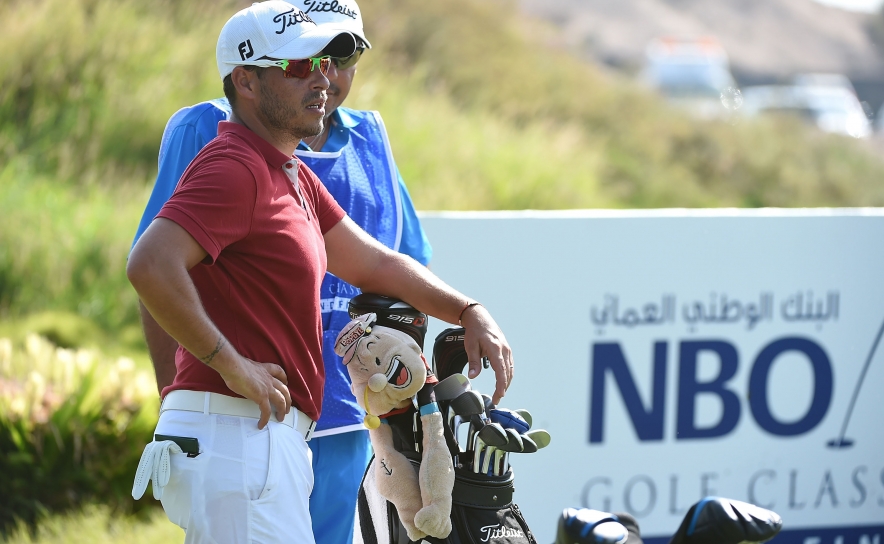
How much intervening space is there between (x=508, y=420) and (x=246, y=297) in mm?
660

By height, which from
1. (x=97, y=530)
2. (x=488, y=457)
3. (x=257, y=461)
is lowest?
(x=97, y=530)

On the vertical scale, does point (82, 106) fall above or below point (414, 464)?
above

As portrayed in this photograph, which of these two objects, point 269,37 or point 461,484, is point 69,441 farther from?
point 269,37

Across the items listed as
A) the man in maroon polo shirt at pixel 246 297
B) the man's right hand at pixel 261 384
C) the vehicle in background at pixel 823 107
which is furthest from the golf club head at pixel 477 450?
the vehicle in background at pixel 823 107

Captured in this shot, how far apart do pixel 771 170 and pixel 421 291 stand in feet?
43.5

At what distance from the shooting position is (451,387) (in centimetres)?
233

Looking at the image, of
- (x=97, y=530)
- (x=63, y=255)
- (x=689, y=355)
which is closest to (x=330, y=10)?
(x=689, y=355)

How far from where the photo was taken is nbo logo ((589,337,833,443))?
4.38 meters

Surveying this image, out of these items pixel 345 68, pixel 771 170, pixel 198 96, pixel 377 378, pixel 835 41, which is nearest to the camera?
pixel 377 378

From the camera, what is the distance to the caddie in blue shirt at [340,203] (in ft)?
8.77

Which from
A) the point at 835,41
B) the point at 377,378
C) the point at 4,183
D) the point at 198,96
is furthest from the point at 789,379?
the point at 835,41

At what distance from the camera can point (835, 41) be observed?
186ft

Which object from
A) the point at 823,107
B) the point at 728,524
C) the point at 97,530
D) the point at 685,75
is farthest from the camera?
the point at 685,75

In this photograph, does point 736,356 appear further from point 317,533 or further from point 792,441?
point 317,533
